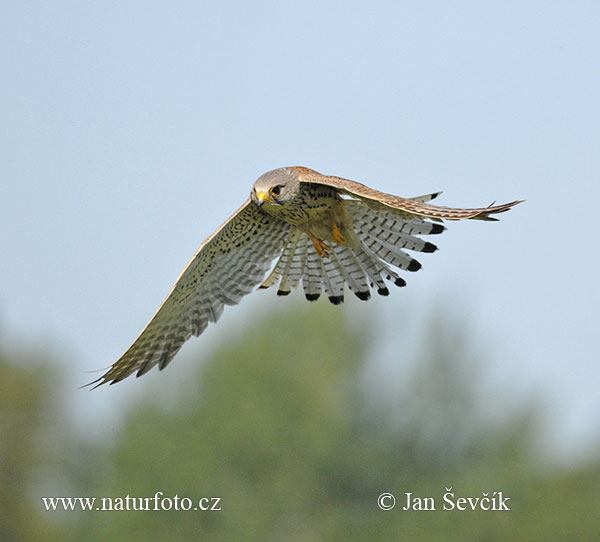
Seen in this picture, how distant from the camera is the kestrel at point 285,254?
29.2 feet

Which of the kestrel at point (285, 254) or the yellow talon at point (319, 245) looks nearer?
the kestrel at point (285, 254)

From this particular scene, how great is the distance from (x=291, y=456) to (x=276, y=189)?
64.1ft

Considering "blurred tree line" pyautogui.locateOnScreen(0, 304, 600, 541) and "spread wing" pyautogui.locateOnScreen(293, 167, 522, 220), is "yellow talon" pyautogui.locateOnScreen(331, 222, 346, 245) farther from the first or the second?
"blurred tree line" pyautogui.locateOnScreen(0, 304, 600, 541)

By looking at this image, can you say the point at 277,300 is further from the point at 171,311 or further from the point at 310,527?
the point at 171,311

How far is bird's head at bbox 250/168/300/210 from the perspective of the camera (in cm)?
865

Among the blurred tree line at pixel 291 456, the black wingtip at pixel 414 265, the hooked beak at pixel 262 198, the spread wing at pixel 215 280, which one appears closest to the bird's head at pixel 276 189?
the hooked beak at pixel 262 198

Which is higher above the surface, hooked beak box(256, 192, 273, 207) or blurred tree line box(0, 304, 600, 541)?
blurred tree line box(0, 304, 600, 541)

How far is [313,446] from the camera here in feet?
90.6

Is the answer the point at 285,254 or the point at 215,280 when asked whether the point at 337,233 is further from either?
the point at 215,280

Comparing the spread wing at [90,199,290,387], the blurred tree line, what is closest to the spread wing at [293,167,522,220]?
the spread wing at [90,199,290,387]

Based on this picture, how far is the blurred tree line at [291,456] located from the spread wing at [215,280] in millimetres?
15973

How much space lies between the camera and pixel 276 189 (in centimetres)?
870

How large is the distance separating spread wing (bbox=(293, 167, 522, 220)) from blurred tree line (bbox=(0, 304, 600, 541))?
1772 centimetres

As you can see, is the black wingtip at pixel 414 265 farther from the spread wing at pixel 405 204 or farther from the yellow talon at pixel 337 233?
→ the spread wing at pixel 405 204
